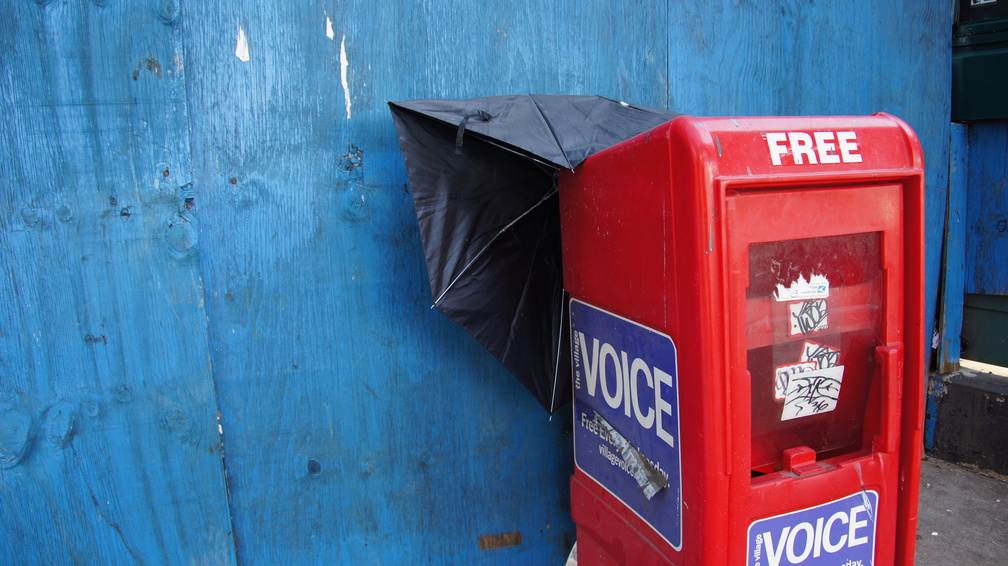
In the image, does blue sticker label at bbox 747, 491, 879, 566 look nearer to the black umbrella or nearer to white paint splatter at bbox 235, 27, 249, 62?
the black umbrella

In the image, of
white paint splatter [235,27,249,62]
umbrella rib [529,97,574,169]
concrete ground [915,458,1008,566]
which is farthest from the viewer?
concrete ground [915,458,1008,566]

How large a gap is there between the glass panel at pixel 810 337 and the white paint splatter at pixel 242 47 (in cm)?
175

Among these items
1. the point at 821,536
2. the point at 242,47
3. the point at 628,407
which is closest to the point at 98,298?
the point at 242,47

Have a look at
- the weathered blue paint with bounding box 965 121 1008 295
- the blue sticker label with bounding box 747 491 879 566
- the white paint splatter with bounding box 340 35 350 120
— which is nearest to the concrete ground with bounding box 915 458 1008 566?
the weathered blue paint with bounding box 965 121 1008 295

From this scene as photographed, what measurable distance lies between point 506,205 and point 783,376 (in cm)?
101

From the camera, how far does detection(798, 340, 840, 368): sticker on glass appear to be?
1491mm

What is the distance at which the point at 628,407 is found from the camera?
167 cm

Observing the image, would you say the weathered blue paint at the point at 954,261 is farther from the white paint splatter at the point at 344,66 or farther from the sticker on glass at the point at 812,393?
the white paint splatter at the point at 344,66

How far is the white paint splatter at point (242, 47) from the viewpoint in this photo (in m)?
2.00

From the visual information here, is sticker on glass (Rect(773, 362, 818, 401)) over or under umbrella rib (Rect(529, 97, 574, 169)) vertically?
under

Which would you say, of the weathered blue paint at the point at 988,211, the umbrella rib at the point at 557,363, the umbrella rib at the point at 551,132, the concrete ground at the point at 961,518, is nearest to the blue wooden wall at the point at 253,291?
the umbrella rib at the point at 557,363

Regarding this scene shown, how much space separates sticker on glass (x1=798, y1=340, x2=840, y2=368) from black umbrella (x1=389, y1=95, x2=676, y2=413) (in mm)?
797

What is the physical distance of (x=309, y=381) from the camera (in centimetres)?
216

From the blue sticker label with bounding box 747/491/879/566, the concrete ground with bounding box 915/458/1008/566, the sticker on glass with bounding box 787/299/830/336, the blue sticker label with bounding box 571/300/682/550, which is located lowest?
the concrete ground with bounding box 915/458/1008/566
